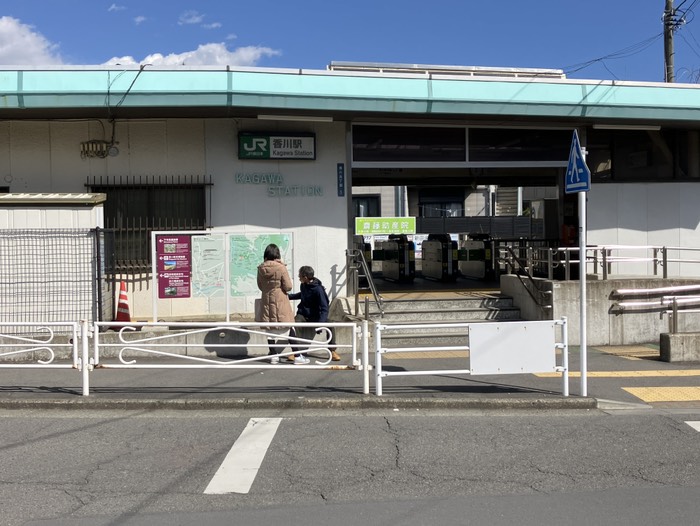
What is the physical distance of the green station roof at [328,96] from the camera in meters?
10.8

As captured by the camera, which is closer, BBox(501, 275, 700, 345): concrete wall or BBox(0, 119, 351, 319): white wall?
BBox(501, 275, 700, 345): concrete wall

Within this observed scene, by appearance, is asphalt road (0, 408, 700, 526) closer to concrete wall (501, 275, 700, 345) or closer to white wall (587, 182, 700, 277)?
concrete wall (501, 275, 700, 345)

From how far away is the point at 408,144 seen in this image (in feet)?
42.8

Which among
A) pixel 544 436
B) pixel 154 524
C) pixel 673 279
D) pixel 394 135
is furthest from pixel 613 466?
pixel 394 135

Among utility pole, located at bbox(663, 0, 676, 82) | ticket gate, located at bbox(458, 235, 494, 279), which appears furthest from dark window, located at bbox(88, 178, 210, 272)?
utility pole, located at bbox(663, 0, 676, 82)

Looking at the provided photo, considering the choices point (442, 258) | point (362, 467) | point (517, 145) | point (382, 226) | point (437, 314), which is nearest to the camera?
point (362, 467)

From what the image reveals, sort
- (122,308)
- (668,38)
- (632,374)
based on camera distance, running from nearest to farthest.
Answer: (632,374), (122,308), (668,38)

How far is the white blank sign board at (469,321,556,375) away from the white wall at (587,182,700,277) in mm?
6928

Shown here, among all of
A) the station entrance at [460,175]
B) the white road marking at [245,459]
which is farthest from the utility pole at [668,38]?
the white road marking at [245,459]

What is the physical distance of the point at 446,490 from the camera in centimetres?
489

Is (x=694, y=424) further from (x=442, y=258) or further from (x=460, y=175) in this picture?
(x=460, y=175)

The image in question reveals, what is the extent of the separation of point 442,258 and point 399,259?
1152 mm

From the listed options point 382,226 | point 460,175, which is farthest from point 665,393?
point 382,226

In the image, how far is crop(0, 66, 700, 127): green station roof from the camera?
10.8 m
